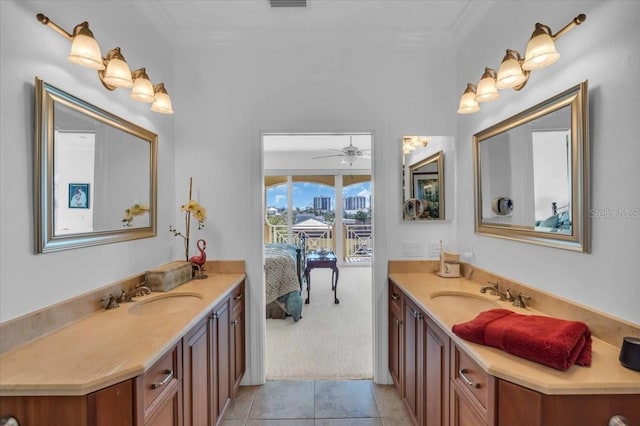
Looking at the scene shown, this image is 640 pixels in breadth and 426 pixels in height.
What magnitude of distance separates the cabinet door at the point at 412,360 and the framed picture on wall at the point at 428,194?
800 mm

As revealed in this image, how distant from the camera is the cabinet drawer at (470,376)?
1023 mm

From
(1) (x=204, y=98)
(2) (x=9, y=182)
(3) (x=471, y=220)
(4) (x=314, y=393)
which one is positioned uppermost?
(1) (x=204, y=98)

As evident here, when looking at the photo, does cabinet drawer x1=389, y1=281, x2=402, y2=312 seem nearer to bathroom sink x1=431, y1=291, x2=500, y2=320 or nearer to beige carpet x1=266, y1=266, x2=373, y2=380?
bathroom sink x1=431, y1=291, x2=500, y2=320

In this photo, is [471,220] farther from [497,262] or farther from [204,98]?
[204,98]

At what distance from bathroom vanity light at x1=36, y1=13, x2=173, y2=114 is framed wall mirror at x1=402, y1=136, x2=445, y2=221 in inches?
70.5

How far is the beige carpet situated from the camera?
8.07 ft

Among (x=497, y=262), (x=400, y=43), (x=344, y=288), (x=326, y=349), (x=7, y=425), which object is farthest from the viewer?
(x=344, y=288)

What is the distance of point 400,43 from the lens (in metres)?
2.23

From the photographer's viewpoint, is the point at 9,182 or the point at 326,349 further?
the point at 326,349

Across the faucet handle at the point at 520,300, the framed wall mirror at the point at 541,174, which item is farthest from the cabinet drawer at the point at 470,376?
the framed wall mirror at the point at 541,174

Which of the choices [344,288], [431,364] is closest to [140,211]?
[431,364]

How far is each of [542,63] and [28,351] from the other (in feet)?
7.89

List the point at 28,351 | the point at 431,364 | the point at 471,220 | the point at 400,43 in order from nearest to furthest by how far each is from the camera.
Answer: the point at 28,351 → the point at 431,364 → the point at 471,220 → the point at 400,43

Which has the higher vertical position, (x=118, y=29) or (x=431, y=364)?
(x=118, y=29)
